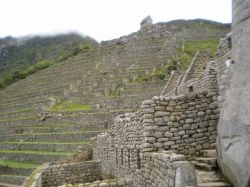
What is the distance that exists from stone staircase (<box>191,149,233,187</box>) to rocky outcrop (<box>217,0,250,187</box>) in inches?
7.4

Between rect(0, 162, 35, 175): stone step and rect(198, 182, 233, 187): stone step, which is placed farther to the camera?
rect(0, 162, 35, 175): stone step

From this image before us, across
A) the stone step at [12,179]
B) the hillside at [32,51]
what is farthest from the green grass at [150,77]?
the hillside at [32,51]

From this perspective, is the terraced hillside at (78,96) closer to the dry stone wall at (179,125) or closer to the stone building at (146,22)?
the stone building at (146,22)

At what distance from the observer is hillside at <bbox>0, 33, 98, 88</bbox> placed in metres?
69.3

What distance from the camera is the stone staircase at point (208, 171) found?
624 cm

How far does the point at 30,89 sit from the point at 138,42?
16.4 m

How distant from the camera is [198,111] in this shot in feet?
27.8

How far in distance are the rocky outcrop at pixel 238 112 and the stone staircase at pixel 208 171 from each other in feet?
0.62

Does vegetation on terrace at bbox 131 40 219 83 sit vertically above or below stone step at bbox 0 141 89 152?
above

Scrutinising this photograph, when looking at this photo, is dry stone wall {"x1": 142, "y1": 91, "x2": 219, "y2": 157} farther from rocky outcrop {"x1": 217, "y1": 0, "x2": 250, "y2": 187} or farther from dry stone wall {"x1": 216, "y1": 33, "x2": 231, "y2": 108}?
rocky outcrop {"x1": 217, "y1": 0, "x2": 250, "y2": 187}

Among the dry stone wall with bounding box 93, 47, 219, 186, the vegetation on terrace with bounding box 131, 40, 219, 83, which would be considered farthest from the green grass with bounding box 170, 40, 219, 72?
the dry stone wall with bounding box 93, 47, 219, 186

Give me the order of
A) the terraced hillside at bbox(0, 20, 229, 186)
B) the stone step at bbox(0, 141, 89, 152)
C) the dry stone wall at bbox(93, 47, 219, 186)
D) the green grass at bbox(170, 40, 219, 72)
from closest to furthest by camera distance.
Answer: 1. the dry stone wall at bbox(93, 47, 219, 186)
2. the stone step at bbox(0, 141, 89, 152)
3. the terraced hillside at bbox(0, 20, 229, 186)
4. the green grass at bbox(170, 40, 219, 72)

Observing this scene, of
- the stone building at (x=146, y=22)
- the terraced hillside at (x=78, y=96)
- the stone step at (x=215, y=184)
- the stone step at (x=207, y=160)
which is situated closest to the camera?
the stone step at (x=215, y=184)

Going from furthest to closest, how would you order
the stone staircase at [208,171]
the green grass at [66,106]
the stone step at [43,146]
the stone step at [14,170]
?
the green grass at [66,106]
the stone step at [14,170]
the stone step at [43,146]
the stone staircase at [208,171]
